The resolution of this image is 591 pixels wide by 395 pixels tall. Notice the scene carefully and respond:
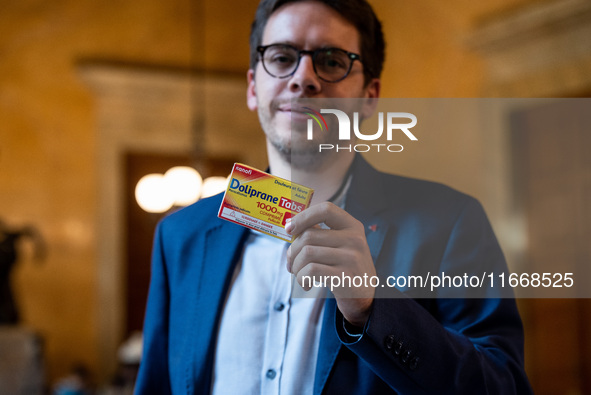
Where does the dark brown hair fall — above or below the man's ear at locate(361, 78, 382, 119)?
above

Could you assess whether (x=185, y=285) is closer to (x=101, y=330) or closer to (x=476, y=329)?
(x=476, y=329)

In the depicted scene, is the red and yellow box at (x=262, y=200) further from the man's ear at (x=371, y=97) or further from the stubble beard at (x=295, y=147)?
the man's ear at (x=371, y=97)

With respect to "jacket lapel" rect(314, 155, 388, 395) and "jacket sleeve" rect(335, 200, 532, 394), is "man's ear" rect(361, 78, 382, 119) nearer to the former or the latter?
"jacket lapel" rect(314, 155, 388, 395)

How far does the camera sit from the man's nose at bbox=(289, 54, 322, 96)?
0.92 m

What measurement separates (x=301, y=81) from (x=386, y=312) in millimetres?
359

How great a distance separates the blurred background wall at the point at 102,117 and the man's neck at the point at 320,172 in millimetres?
4238

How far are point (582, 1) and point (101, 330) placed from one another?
16.8 ft

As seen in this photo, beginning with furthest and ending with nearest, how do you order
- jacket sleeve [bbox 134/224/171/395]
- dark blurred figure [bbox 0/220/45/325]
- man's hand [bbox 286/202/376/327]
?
dark blurred figure [bbox 0/220/45/325] < jacket sleeve [bbox 134/224/171/395] < man's hand [bbox 286/202/376/327]

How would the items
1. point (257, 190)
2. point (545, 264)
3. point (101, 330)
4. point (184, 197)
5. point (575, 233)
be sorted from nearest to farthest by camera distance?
1. point (257, 190)
2. point (575, 233)
3. point (545, 264)
4. point (184, 197)
5. point (101, 330)

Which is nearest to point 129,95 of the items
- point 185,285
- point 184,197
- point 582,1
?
point 184,197

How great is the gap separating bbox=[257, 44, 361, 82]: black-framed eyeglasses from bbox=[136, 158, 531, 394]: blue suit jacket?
0.19 meters

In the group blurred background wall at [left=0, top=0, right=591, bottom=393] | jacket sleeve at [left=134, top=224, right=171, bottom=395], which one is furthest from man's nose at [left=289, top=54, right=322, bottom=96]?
blurred background wall at [left=0, top=0, right=591, bottom=393]

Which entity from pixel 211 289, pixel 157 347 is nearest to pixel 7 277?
pixel 157 347

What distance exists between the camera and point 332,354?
98 centimetres
